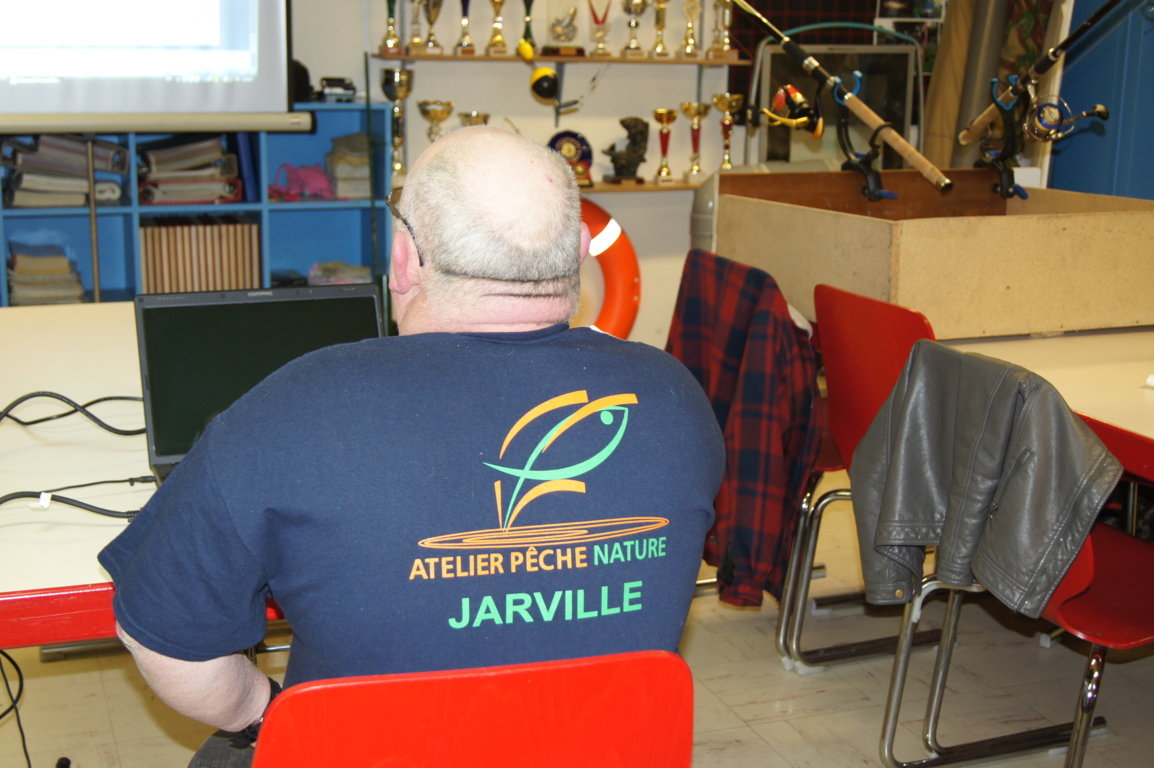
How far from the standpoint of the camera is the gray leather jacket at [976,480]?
1.58 m

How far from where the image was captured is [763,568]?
220cm

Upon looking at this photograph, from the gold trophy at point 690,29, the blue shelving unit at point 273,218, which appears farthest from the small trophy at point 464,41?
the gold trophy at point 690,29

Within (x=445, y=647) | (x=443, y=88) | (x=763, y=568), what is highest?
(x=443, y=88)

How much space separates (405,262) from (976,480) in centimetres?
100

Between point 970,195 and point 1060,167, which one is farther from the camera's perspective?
point 1060,167

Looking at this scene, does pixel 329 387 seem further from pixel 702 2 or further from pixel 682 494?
pixel 702 2

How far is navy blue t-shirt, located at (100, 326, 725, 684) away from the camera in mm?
894

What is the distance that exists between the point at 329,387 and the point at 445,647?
229 millimetres

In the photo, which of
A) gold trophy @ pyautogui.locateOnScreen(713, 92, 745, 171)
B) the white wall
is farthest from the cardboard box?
the white wall

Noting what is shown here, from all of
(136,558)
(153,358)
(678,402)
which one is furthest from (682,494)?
(153,358)

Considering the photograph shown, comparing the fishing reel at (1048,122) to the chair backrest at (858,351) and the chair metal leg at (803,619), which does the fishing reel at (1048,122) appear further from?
the chair metal leg at (803,619)

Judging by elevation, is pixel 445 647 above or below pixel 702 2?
below

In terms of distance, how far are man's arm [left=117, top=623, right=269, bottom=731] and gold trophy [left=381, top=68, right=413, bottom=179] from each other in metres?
3.18

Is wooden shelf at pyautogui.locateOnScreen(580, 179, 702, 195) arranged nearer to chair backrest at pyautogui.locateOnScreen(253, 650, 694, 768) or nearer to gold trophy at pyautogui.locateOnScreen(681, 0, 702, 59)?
gold trophy at pyautogui.locateOnScreen(681, 0, 702, 59)
